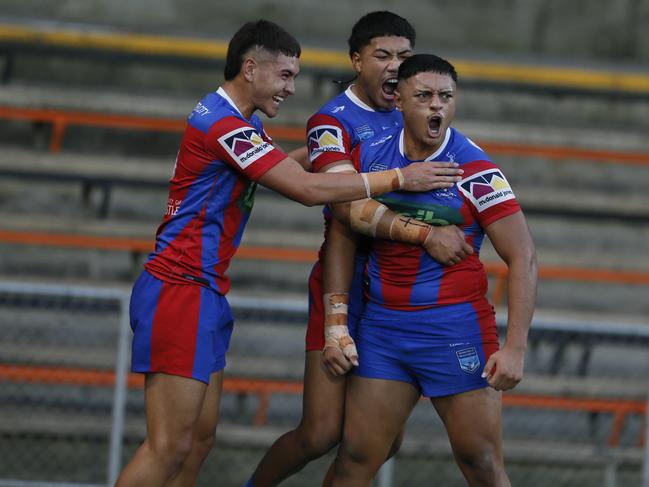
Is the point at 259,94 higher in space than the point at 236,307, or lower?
higher

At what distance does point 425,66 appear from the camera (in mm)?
4336

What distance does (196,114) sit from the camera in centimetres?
448

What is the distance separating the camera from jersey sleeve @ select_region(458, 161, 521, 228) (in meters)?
4.31

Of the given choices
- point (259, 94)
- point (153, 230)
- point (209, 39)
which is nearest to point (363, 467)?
point (259, 94)

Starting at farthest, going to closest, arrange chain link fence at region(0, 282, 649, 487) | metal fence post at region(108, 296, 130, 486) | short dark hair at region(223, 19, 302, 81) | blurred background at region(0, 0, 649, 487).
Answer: blurred background at region(0, 0, 649, 487), chain link fence at region(0, 282, 649, 487), metal fence post at region(108, 296, 130, 486), short dark hair at region(223, 19, 302, 81)

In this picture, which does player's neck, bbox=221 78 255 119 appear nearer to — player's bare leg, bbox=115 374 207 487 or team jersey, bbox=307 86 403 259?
team jersey, bbox=307 86 403 259

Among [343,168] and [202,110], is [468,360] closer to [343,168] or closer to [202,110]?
[343,168]

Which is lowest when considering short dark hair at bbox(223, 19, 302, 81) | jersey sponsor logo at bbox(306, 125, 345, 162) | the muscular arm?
the muscular arm

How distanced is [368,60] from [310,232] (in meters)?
4.73

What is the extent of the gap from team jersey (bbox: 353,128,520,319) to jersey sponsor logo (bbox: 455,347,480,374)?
19cm

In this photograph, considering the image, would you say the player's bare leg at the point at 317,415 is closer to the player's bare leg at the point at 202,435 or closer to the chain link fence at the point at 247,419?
the player's bare leg at the point at 202,435

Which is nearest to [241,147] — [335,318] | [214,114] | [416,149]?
[214,114]

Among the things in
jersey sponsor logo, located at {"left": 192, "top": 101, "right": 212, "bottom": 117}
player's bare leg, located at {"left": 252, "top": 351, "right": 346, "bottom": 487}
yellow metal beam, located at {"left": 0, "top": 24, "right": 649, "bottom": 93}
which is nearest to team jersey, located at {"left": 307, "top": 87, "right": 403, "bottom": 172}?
jersey sponsor logo, located at {"left": 192, "top": 101, "right": 212, "bottom": 117}

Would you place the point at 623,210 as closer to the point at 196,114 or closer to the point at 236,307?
the point at 236,307
